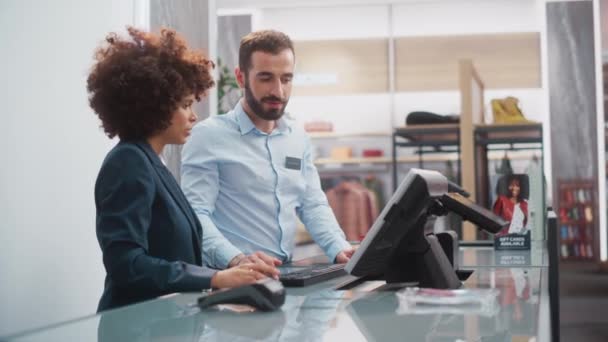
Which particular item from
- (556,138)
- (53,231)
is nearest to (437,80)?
(556,138)

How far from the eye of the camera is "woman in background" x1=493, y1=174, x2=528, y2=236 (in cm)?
273

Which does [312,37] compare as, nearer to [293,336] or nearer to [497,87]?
[497,87]

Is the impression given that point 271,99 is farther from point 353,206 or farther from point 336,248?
point 353,206

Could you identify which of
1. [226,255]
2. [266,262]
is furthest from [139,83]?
[226,255]

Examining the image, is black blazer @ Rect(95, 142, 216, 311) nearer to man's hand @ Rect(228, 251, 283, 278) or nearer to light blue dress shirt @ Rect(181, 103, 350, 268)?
man's hand @ Rect(228, 251, 283, 278)

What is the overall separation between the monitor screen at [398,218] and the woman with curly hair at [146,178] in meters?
0.18

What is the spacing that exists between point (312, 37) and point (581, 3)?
2.80 metres

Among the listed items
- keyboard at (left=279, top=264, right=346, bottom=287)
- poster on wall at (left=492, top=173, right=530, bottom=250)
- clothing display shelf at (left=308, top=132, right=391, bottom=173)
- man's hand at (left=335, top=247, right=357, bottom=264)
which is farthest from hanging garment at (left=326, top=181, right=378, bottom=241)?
keyboard at (left=279, top=264, right=346, bottom=287)

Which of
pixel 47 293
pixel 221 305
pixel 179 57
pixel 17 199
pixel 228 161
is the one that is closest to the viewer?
pixel 221 305

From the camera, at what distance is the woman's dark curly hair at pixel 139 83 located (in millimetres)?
1813

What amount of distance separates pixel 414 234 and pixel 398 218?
0.30 feet

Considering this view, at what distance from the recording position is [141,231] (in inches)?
63.0

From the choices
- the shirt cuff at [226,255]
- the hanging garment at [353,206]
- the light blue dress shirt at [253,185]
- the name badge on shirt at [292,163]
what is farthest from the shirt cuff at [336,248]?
the hanging garment at [353,206]

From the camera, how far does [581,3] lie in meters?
8.40
